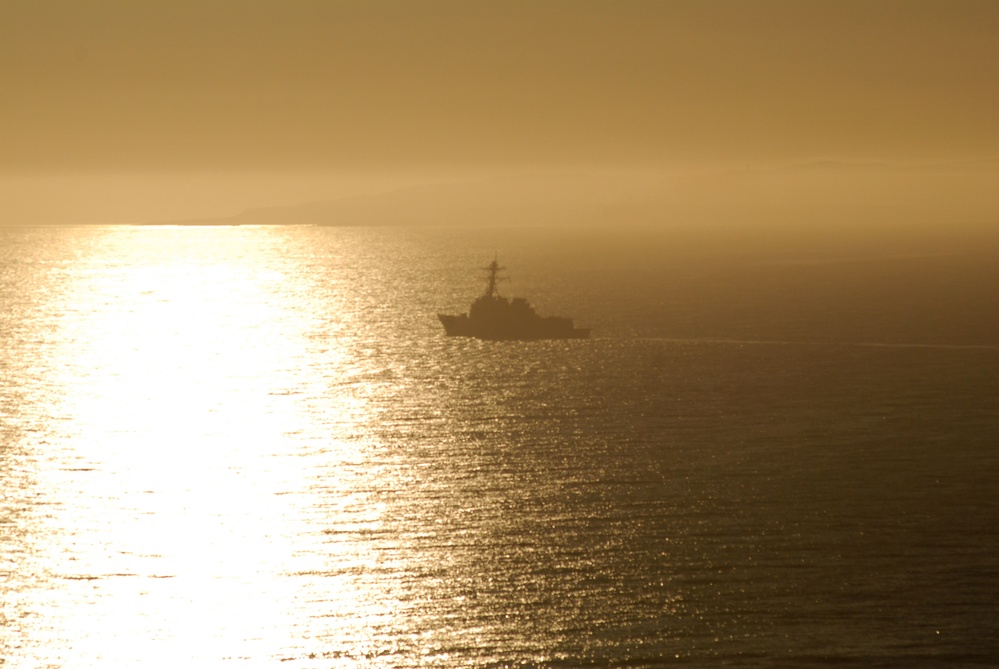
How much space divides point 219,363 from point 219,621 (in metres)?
81.2

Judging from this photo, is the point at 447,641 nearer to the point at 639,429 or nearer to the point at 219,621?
the point at 219,621

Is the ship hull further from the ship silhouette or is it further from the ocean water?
the ocean water

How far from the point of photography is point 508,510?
214ft

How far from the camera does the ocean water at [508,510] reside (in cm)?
4869

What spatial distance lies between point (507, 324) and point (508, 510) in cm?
7760

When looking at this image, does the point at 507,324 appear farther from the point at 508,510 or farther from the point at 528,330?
the point at 508,510

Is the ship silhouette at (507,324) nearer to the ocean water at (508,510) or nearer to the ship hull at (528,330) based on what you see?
the ship hull at (528,330)

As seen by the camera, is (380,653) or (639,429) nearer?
(380,653)

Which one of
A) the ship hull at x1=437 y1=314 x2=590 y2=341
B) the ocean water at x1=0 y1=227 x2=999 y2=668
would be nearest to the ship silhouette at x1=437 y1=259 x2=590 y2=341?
the ship hull at x1=437 y1=314 x2=590 y2=341

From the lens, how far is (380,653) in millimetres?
47031

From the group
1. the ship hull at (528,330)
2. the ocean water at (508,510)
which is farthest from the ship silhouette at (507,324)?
the ocean water at (508,510)

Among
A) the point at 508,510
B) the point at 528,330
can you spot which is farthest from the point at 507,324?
the point at 508,510

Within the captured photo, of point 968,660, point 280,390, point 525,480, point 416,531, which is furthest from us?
point 280,390

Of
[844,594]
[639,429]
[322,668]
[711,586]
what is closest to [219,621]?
[322,668]
